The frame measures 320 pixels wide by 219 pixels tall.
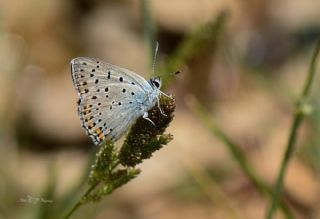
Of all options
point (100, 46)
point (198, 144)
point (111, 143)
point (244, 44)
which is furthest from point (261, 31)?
point (111, 143)

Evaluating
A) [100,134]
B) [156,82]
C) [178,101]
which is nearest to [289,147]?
[156,82]

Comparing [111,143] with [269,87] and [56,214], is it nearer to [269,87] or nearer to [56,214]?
[56,214]

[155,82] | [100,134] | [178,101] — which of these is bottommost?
[178,101]

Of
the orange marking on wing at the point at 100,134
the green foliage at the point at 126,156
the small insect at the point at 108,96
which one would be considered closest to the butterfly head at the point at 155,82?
the small insect at the point at 108,96

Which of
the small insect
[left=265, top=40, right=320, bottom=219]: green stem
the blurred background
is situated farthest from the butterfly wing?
[left=265, top=40, right=320, bottom=219]: green stem

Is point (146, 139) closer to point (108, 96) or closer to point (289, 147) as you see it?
point (108, 96)

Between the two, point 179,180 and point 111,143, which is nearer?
point 111,143
